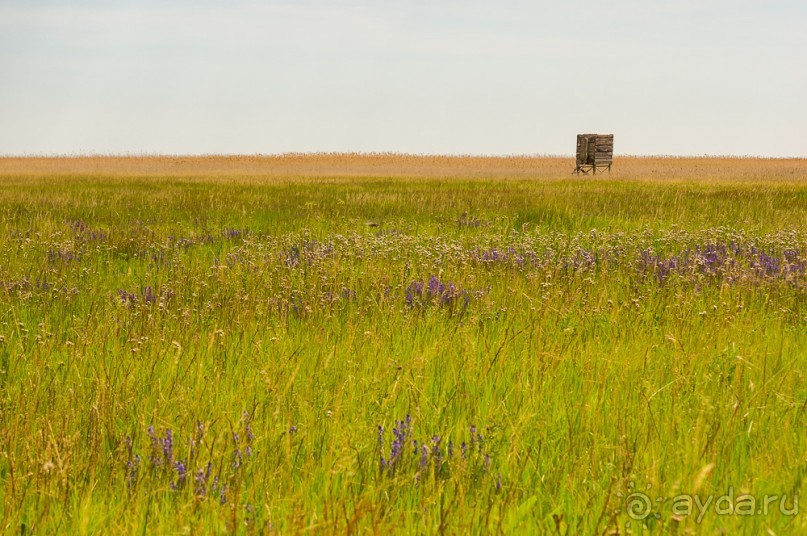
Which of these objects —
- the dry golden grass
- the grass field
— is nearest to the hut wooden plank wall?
the dry golden grass

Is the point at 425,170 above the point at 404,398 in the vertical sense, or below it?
above

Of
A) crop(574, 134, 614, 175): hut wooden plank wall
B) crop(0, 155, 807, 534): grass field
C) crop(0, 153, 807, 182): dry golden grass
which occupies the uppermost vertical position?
crop(574, 134, 614, 175): hut wooden plank wall

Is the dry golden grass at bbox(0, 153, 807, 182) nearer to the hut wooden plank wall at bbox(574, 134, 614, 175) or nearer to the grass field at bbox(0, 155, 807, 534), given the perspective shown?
the hut wooden plank wall at bbox(574, 134, 614, 175)

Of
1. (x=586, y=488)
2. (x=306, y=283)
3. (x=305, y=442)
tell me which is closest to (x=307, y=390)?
(x=305, y=442)

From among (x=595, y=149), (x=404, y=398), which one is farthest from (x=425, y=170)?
(x=404, y=398)

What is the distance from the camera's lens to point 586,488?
8.68 ft

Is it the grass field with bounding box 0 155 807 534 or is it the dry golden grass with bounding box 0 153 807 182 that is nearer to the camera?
the grass field with bounding box 0 155 807 534

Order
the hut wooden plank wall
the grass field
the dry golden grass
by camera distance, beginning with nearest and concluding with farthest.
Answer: the grass field → the dry golden grass → the hut wooden plank wall

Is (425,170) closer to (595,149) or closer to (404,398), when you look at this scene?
(595,149)

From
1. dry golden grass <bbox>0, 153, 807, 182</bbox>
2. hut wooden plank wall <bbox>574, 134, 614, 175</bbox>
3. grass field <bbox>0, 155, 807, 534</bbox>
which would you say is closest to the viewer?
grass field <bbox>0, 155, 807, 534</bbox>

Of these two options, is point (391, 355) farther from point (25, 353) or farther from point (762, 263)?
point (762, 263)

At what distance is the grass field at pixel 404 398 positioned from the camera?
239 centimetres

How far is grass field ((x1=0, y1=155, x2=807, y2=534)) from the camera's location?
2.39 m

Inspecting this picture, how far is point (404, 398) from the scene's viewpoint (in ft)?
11.2
